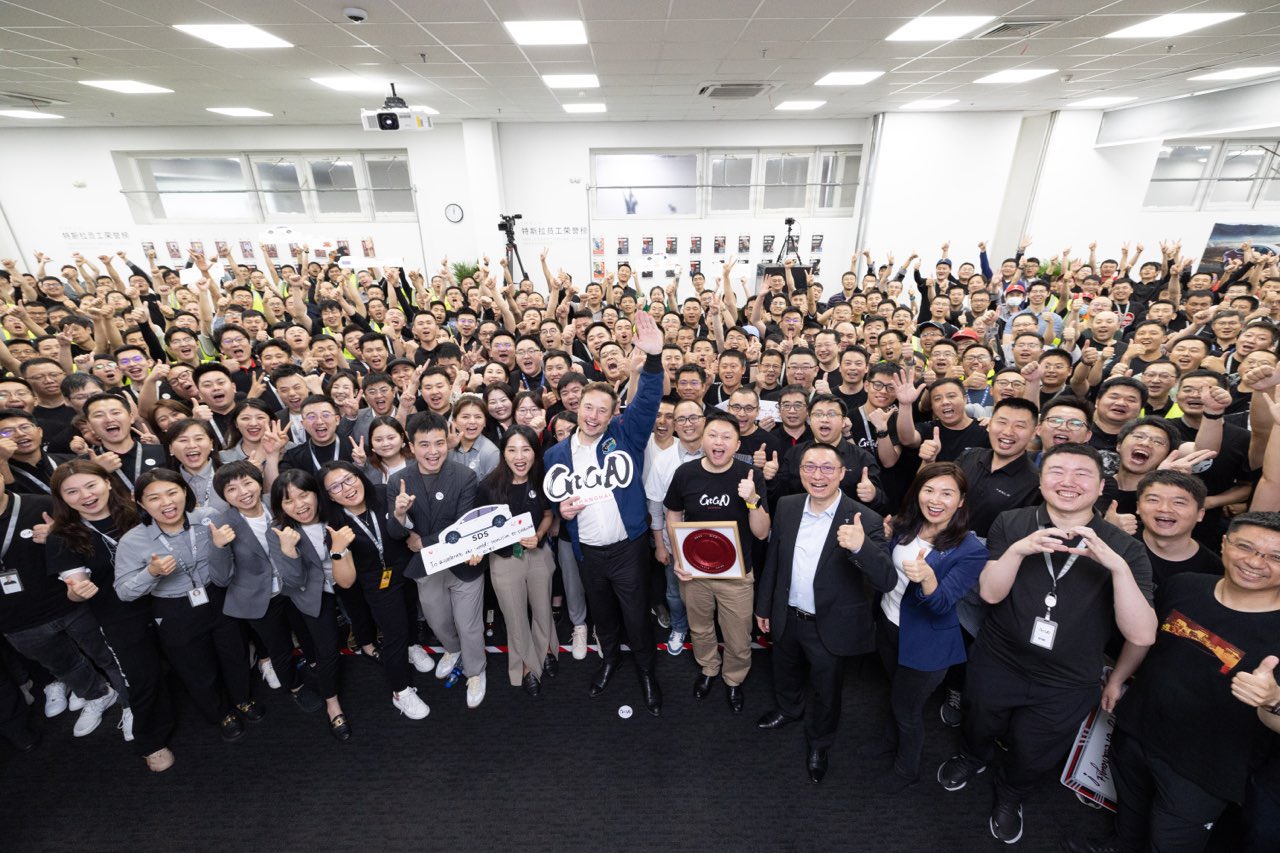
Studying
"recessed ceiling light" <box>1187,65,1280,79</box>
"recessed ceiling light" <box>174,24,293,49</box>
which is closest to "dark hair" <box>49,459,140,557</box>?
"recessed ceiling light" <box>174,24,293,49</box>

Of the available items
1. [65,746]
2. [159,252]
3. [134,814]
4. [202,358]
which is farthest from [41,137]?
[134,814]

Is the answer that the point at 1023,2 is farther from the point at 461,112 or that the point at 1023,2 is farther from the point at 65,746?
the point at 65,746

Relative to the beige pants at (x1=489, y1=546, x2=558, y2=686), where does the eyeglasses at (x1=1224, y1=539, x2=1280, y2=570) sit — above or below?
above

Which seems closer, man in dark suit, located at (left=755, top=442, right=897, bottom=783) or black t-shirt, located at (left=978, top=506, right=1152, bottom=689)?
black t-shirt, located at (left=978, top=506, right=1152, bottom=689)

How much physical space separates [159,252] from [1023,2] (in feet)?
51.4

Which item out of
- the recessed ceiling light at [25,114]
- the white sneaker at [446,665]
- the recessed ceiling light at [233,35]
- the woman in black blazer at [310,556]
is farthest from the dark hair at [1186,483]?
the recessed ceiling light at [25,114]

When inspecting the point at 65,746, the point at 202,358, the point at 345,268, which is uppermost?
the point at 345,268

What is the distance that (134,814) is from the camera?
2.60m

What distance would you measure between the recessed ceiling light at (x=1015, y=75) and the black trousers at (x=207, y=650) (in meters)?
10.4

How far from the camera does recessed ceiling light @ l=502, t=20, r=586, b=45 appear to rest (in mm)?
5090

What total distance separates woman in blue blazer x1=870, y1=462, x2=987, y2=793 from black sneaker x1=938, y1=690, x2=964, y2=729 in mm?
527

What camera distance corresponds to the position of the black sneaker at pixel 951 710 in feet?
9.62

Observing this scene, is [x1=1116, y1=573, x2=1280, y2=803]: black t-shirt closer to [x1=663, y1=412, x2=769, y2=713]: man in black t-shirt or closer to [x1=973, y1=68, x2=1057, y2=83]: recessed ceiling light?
[x1=663, y1=412, x2=769, y2=713]: man in black t-shirt

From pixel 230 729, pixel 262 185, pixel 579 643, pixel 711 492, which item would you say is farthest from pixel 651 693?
pixel 262 185
